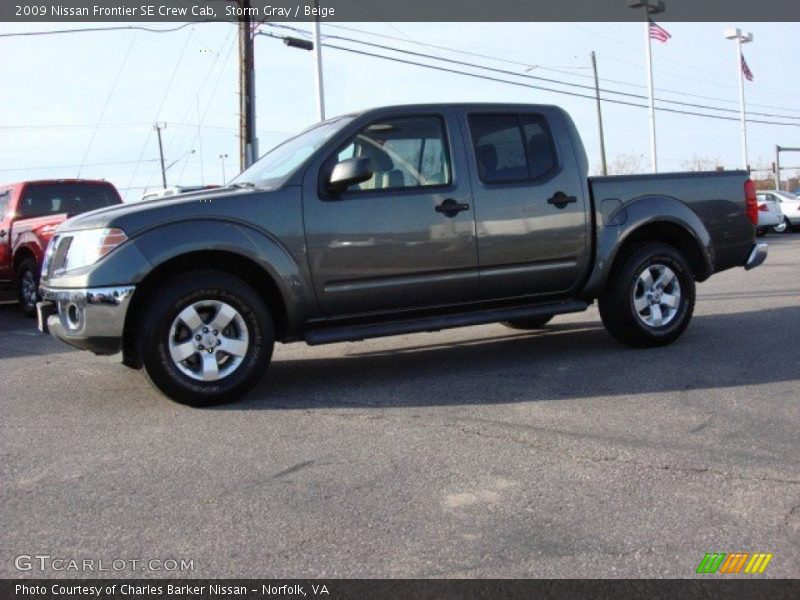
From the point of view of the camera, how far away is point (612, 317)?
689 cm

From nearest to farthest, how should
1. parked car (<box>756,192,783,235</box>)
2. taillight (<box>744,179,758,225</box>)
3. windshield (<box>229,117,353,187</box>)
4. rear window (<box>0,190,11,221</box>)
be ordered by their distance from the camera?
1. windshield (<box>229,117,353,187</box>)
2. taillight (<box>744,179,758,225</box>)
3. rear window (<box>0,190,11,221</box>)
4. parked car (<box>756,192,783,235</box>)

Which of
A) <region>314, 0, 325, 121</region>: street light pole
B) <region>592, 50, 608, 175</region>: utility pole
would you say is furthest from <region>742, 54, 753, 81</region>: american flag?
<region>314, 0, 325, 121</region>: street light pole

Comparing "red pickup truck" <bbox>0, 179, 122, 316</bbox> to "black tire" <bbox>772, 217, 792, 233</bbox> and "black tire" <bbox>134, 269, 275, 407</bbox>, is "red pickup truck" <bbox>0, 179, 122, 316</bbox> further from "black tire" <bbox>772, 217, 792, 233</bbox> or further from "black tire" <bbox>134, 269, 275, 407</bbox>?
"black tire" <bbox>772, 217, 792, 233</bbox>

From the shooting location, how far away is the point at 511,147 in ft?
21.5

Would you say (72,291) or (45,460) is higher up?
(72,291)

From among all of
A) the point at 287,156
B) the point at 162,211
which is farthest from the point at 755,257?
the point at 162,211

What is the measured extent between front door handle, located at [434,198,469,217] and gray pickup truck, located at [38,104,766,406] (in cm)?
1

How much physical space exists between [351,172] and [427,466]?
7.26 feet

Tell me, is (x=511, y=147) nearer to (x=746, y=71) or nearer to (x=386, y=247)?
(x=386, y=247)

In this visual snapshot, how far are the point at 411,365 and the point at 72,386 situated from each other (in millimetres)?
2584

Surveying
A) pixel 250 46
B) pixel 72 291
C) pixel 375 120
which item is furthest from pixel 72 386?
pixel 250 46

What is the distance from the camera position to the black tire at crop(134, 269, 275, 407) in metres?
5.28

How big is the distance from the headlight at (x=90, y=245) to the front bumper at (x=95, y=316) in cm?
20
